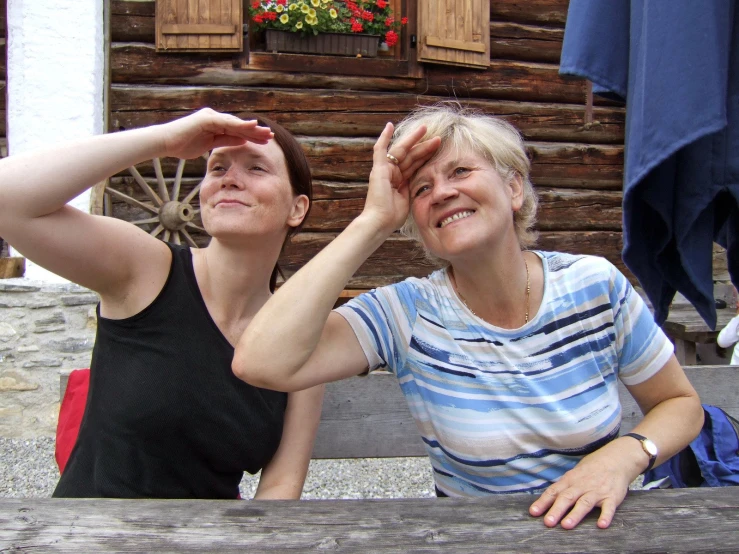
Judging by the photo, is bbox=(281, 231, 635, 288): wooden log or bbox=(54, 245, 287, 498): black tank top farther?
bbox=(281, 231, 635, 288): wooden log

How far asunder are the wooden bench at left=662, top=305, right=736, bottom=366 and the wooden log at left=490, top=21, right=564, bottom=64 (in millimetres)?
2490

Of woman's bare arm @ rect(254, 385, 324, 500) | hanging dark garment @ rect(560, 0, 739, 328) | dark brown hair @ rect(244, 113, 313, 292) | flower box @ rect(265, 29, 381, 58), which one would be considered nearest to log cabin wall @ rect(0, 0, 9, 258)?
flower box @ rect(265, 29, 381, 58)

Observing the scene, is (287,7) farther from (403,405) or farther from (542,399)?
(542,399)

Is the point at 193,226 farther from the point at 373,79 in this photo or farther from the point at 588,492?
the point at 588,492

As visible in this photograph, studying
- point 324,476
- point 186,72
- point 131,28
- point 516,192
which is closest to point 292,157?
point 516,192

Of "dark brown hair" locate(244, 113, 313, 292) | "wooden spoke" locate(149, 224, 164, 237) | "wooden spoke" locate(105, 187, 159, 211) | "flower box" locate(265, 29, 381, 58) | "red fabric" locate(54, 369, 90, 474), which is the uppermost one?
"flower box" locate(265, 29, 381, 58)

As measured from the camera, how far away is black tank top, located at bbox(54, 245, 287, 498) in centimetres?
165

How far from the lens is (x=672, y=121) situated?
141 cm

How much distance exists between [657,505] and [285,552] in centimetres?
76

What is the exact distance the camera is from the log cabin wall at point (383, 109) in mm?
5012

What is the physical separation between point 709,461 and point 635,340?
1.88 feet

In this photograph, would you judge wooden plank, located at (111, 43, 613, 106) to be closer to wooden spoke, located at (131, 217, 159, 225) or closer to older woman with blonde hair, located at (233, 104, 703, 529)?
wooden spoke, located at (131, 217, 159, 225)

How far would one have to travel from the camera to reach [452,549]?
1.16m

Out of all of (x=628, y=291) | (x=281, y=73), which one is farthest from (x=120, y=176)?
(x=628, y=291)
